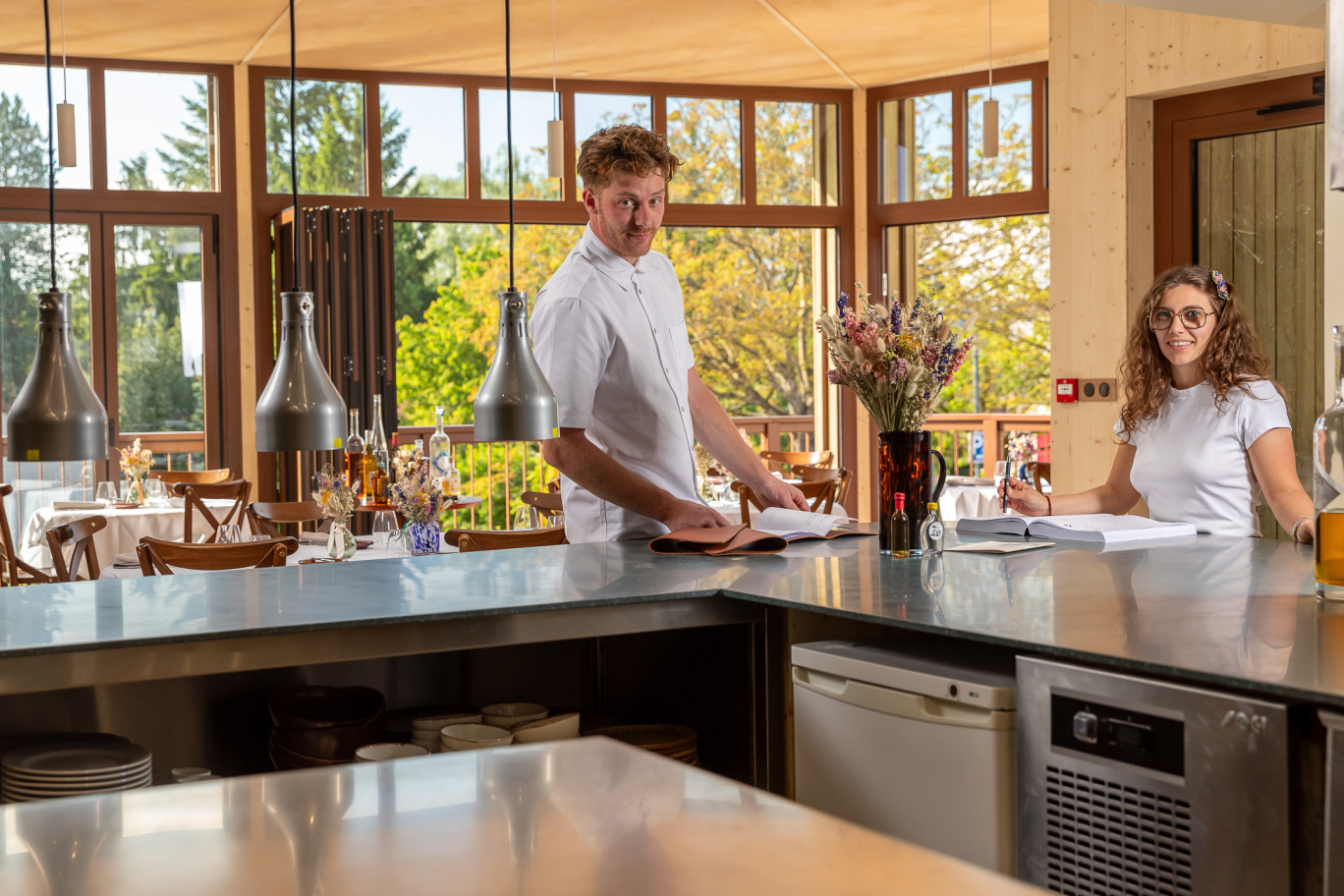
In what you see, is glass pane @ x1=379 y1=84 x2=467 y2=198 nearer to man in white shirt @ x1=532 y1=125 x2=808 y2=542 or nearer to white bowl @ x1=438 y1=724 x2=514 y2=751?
man in white shirt @ x1=532 y1=125 x2=808 y2=542

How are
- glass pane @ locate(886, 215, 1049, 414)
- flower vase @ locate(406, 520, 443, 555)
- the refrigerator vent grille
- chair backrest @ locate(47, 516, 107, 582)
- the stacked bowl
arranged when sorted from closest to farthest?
the refrigerator vent grille, the stacked bowl, flower vase @ locate(406, 520, 443, 555), chair backrest @ locate(47, 516, 107, 582), glass pane @ locate(886, 215, 1049, 414)

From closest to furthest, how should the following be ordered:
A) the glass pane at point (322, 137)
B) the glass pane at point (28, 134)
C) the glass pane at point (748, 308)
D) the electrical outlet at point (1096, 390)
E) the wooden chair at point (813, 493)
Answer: the electrical outlet at point (1096, 390)
the wooden chair at point (813, 493)
the glass pane at point (28, 134)
the glass pane at point (322, 137)
the glass pane at point (748, 308)

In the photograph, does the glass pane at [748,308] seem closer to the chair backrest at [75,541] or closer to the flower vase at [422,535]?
the chair backrest at [75,541]

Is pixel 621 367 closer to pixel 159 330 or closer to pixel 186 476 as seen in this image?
pixel 186 476

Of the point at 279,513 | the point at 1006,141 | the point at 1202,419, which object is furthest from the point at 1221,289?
the point at 1006,141

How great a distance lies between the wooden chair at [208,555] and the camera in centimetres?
381

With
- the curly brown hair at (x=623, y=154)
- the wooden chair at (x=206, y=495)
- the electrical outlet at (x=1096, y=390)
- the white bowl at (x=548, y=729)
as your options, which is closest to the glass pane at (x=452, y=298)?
the wooden chair at (x=206, y=495)

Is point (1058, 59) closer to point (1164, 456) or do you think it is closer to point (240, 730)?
point (1164, 456)

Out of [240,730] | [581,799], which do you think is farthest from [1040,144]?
[581,799]

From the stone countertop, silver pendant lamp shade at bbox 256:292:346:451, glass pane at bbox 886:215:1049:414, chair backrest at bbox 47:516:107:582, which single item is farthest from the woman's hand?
glass pane at bbox 886:215:1049:414

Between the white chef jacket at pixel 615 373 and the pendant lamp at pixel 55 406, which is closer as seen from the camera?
the pendant lamp at pixel 55 406

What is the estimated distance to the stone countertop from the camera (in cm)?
167

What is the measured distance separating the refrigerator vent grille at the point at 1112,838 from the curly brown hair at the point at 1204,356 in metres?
1.74

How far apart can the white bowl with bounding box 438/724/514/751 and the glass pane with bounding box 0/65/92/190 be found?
6.27 meters
